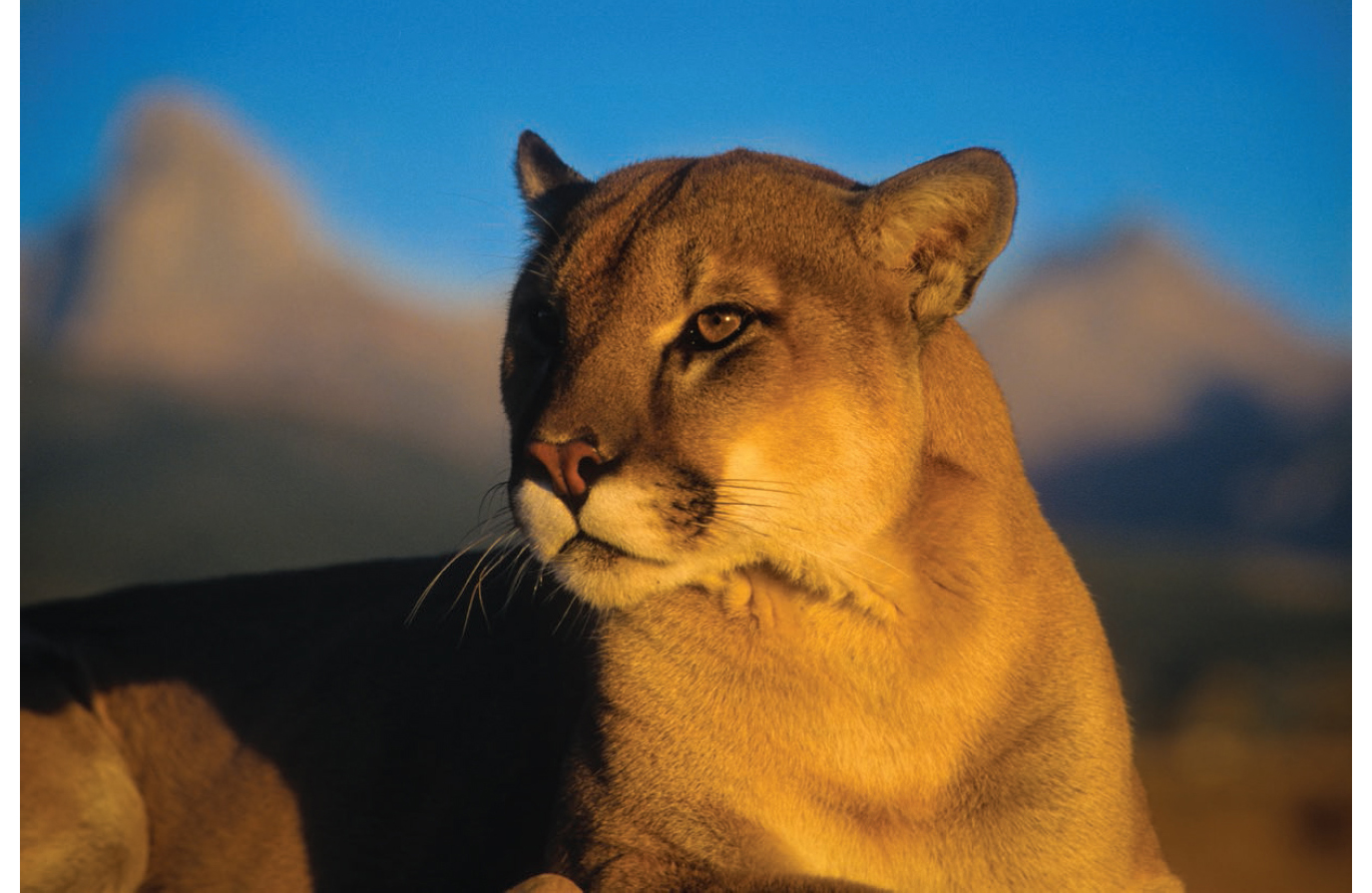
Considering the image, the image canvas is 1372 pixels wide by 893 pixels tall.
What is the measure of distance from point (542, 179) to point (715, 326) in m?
1.31

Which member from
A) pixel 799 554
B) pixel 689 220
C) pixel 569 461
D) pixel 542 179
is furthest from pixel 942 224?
pixel 542 179

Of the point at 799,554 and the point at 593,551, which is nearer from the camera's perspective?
the point at 593,551

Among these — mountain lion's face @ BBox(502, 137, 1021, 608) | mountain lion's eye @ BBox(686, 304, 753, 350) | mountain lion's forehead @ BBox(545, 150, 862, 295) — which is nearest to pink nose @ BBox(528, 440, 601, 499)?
mountain lion's face @ BBox(502, 137, 1021, 608)

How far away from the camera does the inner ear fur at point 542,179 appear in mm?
4156

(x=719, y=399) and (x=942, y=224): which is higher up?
(x=942, y=224)

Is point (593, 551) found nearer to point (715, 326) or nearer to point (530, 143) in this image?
point (715, 326)

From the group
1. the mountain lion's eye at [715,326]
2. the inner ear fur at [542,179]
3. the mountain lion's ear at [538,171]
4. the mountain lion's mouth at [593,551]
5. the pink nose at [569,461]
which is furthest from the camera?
the mountain lion's ear at [538,171]

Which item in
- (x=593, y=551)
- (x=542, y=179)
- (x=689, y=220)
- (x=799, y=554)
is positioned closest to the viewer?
(x=593, y=551)

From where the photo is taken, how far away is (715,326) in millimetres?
3264

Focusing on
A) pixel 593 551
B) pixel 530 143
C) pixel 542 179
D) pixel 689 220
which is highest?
pixel 530 143

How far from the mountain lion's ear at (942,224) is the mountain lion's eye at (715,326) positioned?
1.36 ft

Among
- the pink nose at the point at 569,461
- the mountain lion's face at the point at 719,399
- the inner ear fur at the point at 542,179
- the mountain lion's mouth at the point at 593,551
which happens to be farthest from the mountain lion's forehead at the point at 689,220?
the mountain lion's mouth at the point at 593,551

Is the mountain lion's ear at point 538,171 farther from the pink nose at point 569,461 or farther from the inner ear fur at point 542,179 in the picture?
the pink nose at point 569,461

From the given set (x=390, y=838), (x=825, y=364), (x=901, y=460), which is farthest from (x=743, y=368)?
(x=390, y=838)
